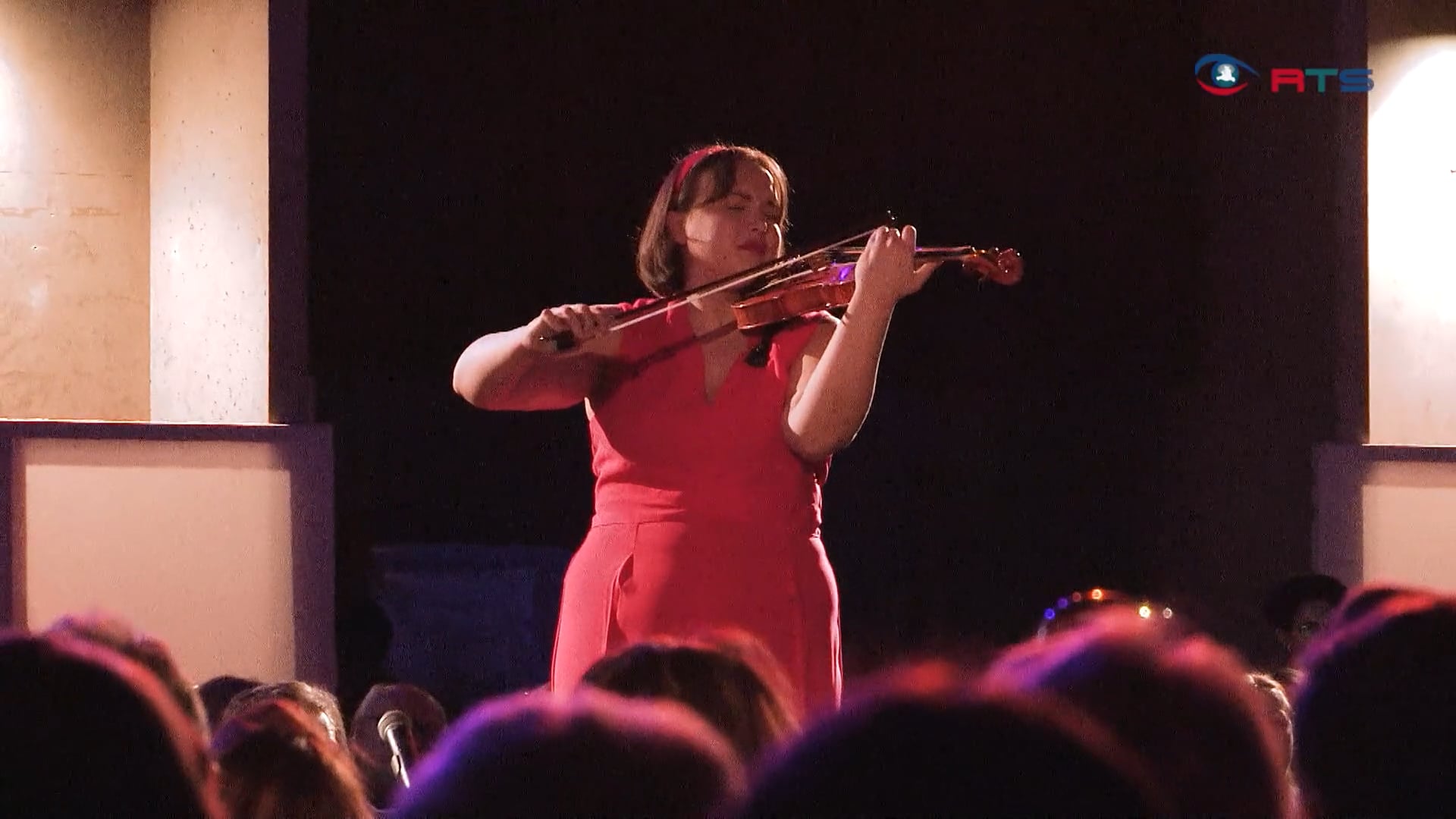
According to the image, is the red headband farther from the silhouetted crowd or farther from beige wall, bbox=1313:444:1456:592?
beige wall, bbox=1313:444:1456:592

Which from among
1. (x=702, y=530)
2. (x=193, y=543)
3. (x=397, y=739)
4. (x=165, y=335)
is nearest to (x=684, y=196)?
(x=702, y=530)

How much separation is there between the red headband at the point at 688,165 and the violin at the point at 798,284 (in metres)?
0.16

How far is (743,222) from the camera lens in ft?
7.71

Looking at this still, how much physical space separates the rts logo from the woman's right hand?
2788mm

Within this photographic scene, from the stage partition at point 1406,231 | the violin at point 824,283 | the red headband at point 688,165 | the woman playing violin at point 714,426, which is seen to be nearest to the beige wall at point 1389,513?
the stage partition at point 1406,231

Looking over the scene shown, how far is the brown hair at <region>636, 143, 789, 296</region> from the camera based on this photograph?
92.7 inches

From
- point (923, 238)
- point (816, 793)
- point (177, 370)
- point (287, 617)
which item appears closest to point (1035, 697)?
point (816, 793)

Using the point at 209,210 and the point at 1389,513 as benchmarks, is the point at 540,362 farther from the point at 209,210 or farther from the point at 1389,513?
the point at 1389,513

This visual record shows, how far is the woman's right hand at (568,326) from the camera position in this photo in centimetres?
226

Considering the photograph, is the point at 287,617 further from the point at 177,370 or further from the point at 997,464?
the point at 997,464

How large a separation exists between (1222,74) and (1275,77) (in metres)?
0.14

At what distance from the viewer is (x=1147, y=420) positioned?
182 inches

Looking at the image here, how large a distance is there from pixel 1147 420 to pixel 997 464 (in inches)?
17.7

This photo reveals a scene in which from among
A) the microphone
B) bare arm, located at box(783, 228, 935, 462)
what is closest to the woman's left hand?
bare arm, located at box(783, 228, 935, 462)
